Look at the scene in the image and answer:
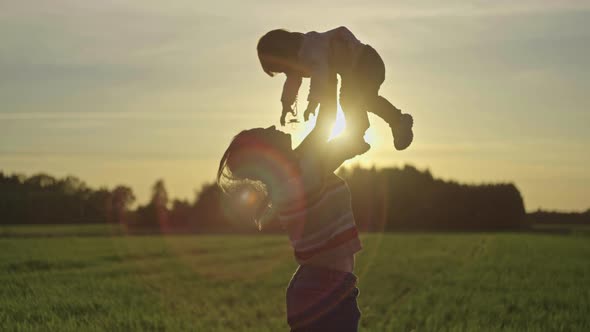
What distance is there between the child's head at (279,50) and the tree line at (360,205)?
4980 cm

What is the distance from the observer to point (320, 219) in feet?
11.2

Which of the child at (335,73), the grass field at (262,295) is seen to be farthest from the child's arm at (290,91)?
the grass field at (262,295)

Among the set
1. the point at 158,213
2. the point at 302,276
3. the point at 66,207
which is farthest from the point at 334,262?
the point at 158,213

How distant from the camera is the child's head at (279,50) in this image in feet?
11.0

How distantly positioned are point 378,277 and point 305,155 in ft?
44.6

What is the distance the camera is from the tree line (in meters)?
53.9

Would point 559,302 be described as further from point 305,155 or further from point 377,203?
point 377,203

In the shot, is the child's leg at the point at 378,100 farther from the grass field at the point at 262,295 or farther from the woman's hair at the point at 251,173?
the grass field at the point at 262,295

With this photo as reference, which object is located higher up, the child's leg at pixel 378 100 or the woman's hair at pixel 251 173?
the child's leg at pixel 378 100

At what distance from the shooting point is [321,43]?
3266 millimetres

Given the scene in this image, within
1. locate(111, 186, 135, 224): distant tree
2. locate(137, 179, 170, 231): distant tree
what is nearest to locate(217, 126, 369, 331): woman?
locate(111, 186, 135, 224): distant tree

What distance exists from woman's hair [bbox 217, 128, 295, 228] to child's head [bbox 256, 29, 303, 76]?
0.29 metres

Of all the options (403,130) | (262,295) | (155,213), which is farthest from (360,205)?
(403,130)

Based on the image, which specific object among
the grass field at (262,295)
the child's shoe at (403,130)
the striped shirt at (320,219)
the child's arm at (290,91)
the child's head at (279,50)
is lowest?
the grass field at (262,295)
